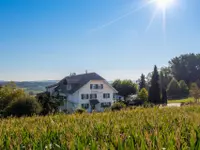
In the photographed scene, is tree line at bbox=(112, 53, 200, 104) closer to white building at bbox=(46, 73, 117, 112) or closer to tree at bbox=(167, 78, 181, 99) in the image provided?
tree at bbox=(167, 78, 181, 99)

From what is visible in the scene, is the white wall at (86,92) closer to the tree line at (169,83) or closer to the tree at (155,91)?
the tree line at (169,83)

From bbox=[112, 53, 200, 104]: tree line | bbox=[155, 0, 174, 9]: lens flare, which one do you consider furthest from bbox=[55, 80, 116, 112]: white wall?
bbox=[155, 0, 174, 9]: lens flare

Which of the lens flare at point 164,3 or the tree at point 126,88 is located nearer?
the lens flare at point 164,3

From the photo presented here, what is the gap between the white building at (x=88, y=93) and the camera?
34306mm

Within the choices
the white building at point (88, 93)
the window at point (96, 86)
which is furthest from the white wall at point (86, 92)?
the window at point (96, 86)

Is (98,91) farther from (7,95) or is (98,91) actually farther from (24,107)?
(24,107)

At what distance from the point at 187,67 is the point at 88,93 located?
132 feet

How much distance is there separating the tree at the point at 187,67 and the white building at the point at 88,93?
110 feet

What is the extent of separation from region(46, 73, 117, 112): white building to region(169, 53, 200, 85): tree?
110 feet

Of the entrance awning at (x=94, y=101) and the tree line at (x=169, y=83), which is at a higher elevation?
the tree line at (x=169, y=83)

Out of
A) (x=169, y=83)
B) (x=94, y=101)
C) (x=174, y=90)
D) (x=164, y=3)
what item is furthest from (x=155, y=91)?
(x=164, y=3)

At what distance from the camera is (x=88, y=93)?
34812mm

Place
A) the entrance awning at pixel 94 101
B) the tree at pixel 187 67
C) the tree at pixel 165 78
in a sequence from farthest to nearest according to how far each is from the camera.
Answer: the tree at pixel 187 67
the tree at pixel 165 78
the entrance awning at pixel 94 101

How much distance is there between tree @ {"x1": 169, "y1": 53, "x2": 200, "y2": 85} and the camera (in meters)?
60.6
